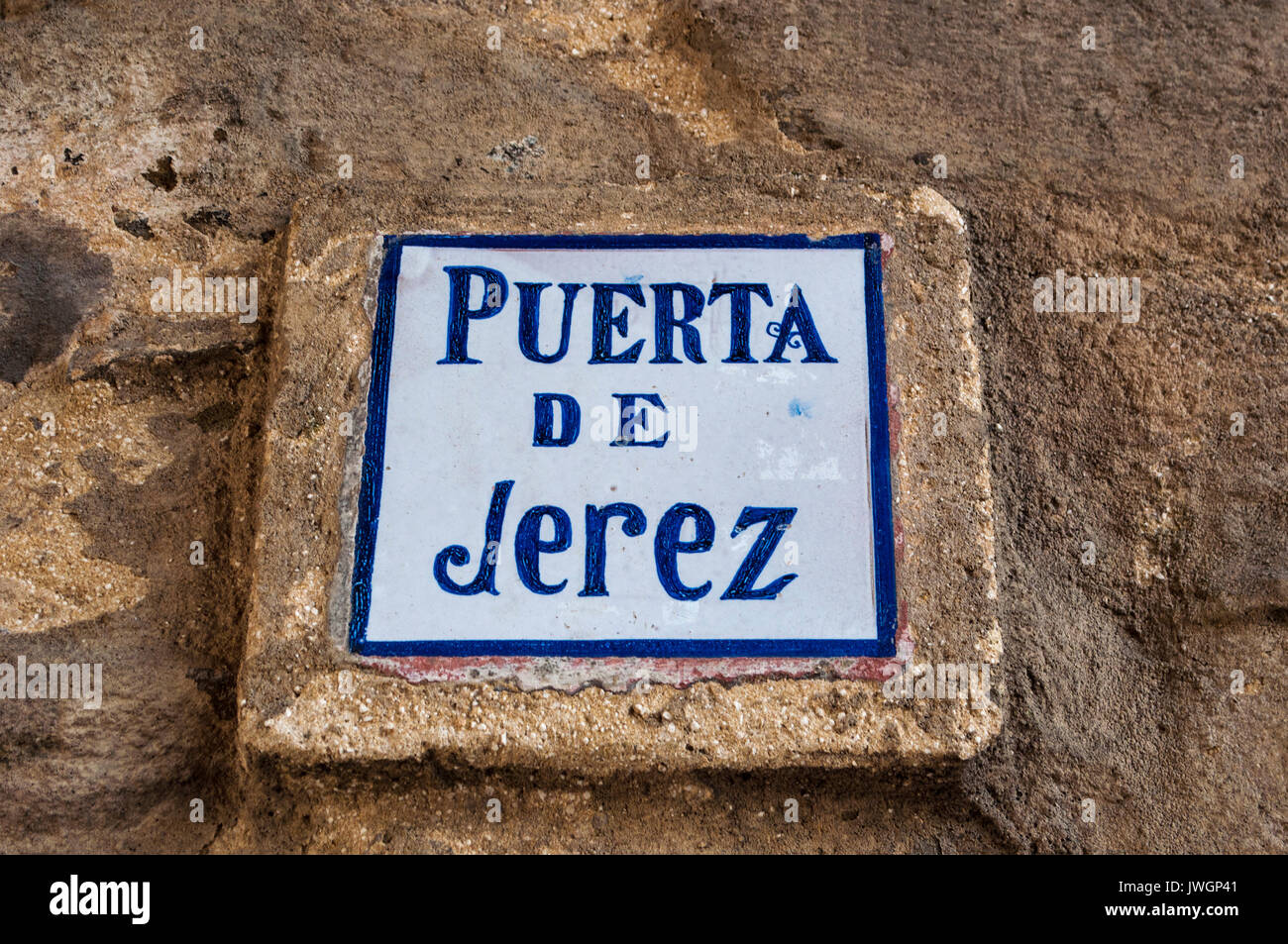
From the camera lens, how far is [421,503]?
7.05ft

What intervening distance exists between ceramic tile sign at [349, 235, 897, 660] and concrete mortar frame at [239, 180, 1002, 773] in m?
0.04

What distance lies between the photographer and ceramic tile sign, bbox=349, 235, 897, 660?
2080mm

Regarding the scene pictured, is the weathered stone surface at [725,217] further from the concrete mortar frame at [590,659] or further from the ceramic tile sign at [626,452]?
the ceramic tile sign at [626,452]

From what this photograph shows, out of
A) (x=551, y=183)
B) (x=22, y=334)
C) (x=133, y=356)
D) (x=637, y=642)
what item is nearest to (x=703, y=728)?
(x=637, y=642)

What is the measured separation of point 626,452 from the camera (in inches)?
85.8

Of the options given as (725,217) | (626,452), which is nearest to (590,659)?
(626,452)

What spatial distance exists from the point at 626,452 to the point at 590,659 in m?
0.44

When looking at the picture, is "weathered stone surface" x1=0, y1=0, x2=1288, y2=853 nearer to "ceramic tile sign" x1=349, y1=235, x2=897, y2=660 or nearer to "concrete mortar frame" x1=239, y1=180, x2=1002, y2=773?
"concrete mortar frame" x1=239, y1=180, x2=1002, y2=773

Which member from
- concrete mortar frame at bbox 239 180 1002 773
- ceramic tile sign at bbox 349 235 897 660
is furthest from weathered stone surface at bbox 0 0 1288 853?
ceramic tile sign at bbox 349 235 897 660

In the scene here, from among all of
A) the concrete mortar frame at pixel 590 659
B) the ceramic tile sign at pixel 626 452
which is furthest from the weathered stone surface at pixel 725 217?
the ceramic tile sign at pixel 626 452

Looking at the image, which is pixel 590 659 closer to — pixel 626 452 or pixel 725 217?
pixel 626 452

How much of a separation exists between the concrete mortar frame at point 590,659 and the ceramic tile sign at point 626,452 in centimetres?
4

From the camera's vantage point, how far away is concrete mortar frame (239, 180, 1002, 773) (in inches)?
79.4

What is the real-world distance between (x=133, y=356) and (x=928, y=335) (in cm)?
180
